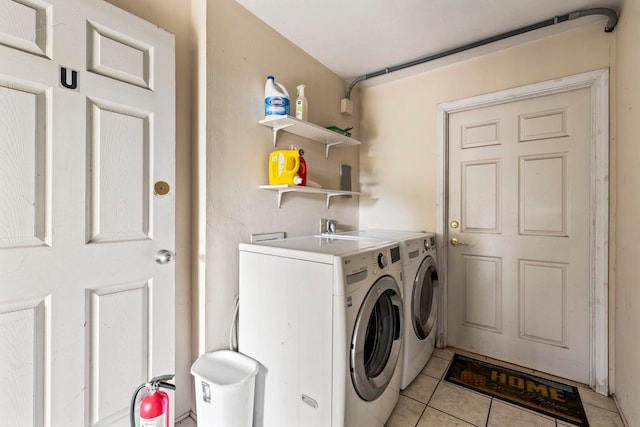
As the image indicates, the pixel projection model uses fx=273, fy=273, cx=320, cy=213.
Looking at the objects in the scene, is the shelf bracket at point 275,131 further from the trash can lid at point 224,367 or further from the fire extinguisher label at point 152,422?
the fire extinguisher label at point 152,422

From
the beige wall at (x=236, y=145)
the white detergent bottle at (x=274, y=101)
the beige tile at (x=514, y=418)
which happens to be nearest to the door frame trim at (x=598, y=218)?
the beige tile at (x=514, y=418)

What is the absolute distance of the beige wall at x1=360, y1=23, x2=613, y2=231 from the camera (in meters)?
1.85

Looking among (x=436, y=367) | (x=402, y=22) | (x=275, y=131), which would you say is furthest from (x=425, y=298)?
(x=402, y=22)

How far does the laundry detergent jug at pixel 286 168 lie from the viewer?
1.71 m

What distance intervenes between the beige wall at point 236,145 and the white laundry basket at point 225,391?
0.48 feet

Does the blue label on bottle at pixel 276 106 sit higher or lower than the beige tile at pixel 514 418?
higher

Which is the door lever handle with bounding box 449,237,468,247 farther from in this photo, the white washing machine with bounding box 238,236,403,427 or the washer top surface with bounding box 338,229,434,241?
the white washing machine with bounding box 238,236,403,427

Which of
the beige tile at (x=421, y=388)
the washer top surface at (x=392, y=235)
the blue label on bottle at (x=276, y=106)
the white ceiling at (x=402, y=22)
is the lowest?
the beige tile at (x=421, y=388)

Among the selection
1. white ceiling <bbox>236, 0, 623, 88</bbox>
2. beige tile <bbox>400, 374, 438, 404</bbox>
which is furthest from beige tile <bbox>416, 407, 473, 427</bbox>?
white ceiling <bbox>236, 0, 623, 88</bbox>

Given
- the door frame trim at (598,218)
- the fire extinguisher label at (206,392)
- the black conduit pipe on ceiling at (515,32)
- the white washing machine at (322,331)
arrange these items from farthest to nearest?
the door frame trim at (598,218) < the black conduit pipe on ceiling at (515,32) < the fire extinguisher label at (206,392) < the white washing machine at (322,331)

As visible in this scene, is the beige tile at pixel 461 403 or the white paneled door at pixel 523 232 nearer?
the beige tile at pixel 461 403

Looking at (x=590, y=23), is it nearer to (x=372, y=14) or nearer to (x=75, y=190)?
(x=372, y=14)

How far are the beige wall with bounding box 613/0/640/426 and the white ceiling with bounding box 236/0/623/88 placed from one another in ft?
1.22

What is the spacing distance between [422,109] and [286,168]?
1462 millimetres
